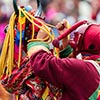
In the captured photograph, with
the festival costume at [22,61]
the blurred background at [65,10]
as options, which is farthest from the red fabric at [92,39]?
the blurred background at [65,10]

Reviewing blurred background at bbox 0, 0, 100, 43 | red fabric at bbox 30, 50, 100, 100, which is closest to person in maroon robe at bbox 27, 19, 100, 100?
red fabric at bbox 30, 50, 100, 100

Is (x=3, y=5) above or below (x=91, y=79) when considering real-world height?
above

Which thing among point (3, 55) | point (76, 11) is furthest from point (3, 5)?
point (3, 55)

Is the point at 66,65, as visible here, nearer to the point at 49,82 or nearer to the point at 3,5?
the point at 49,82

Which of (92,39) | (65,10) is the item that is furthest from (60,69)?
(65,10)

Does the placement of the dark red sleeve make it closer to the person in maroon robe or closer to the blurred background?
the person in maroon robe

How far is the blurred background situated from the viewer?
197 inches

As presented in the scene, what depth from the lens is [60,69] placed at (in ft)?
5.16

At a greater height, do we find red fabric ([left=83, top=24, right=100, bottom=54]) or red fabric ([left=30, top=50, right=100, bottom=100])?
red fabric ([left=83, top=24, right=100, bottom=54])

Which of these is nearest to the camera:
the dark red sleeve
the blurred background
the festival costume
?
the dark red sleeve

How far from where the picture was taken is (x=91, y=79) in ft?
5.30

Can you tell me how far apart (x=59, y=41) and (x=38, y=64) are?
164 mm

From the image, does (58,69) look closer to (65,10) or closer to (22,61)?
(22,61)

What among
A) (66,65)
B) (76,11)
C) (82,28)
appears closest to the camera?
(66,65)
